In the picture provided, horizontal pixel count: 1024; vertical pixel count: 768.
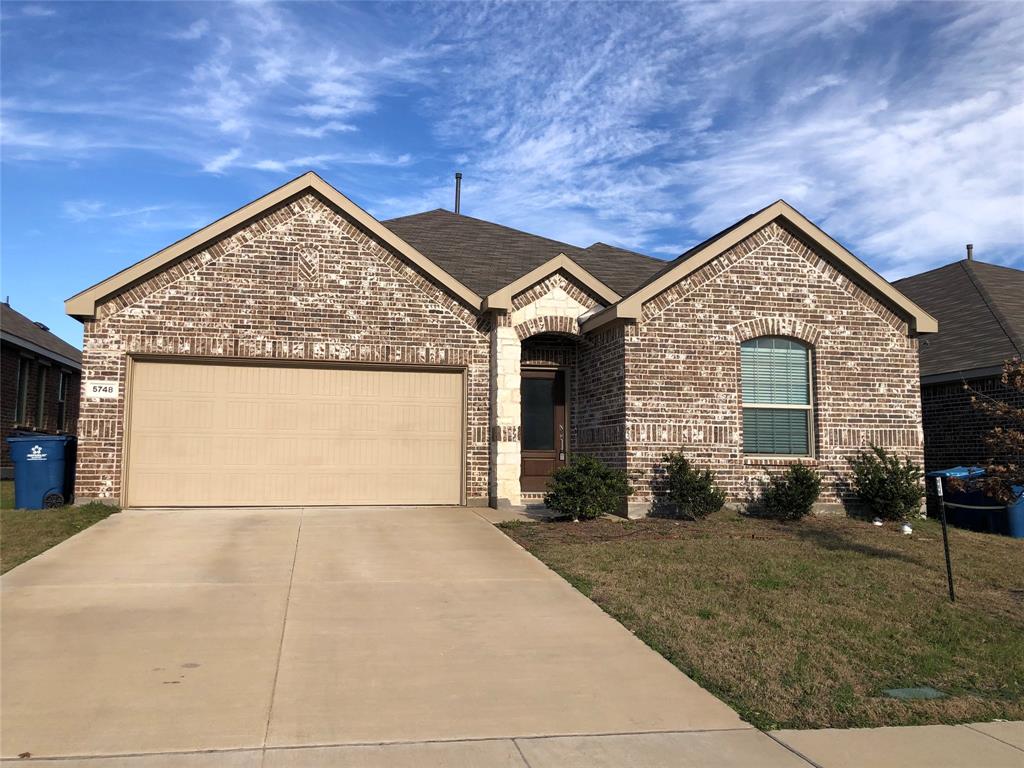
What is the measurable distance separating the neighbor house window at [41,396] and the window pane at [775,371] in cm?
2119

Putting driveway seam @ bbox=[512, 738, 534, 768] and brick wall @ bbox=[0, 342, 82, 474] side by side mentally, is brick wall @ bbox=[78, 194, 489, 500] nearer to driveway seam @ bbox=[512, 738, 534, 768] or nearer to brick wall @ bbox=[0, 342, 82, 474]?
brick wall @ bbox=[0, 342, 82, 474]

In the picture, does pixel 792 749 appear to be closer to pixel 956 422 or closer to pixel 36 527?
pixel 36 527

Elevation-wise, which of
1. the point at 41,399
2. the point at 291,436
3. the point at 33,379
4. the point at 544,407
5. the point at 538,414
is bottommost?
the point at 291,436

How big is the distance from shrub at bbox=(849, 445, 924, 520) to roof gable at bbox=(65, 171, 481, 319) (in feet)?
23.7

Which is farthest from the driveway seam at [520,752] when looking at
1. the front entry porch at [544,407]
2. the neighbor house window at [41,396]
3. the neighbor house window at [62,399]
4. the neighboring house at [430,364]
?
the neighbor house window at [62,399]

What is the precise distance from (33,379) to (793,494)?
21987 mm

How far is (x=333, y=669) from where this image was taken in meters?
5.50

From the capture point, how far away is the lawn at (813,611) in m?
5.18

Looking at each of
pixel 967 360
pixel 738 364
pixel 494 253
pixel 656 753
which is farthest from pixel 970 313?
pixel 656 753

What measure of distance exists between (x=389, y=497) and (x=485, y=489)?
1.69 metres

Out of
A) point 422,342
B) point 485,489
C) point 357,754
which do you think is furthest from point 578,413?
point 357,754

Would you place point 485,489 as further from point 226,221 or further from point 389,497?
point 226,221

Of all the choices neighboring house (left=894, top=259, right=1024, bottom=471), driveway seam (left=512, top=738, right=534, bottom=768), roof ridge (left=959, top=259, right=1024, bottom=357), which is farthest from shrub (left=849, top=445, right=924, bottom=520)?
driveway seam (left=512, top=738, right=534, bottom=768)

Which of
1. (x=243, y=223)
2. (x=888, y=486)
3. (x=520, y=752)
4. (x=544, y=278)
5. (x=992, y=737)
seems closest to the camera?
→ (x=520, y=752)
